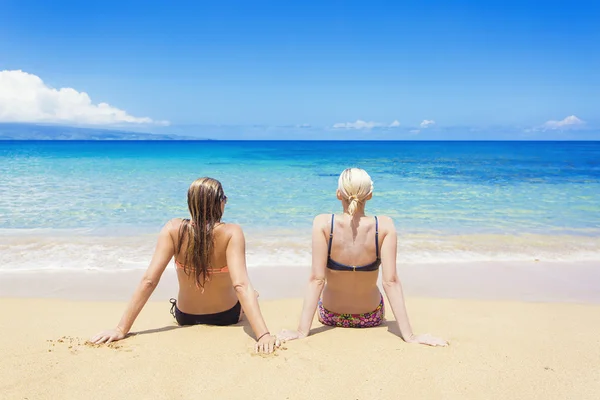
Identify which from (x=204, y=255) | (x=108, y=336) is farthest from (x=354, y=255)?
(x=108, y=336)

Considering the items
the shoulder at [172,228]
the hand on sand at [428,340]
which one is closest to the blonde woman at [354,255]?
the hand on sand at [428,340]

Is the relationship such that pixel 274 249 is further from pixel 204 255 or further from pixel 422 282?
pixel 204 255

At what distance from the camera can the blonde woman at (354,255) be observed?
3275 mm

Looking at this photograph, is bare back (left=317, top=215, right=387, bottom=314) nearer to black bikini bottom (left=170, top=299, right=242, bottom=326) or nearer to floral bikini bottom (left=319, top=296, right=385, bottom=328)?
floral bikini bottom (left=319, top=296, right=385, bottom=328)

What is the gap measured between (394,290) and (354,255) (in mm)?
395

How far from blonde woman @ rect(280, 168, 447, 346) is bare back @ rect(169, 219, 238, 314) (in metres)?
0.57

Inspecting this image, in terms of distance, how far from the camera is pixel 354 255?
345cm

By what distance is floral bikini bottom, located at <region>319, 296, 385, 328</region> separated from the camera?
3697 millimetres

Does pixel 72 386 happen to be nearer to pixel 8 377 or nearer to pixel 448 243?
pixel 8 377

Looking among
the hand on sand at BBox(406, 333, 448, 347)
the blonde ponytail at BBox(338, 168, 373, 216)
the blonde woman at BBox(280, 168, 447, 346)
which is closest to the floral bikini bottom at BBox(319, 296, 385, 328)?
the blonde woman at BBox(280, 168, 447, 346)

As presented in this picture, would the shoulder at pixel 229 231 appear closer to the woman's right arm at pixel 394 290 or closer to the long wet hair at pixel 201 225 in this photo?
the long wet hair at pixel 201 225

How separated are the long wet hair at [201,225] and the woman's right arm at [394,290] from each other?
1.24 metres

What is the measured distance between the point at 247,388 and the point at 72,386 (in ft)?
3.30

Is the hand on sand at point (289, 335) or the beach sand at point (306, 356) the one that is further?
the hand on sand at point (289, 335)
